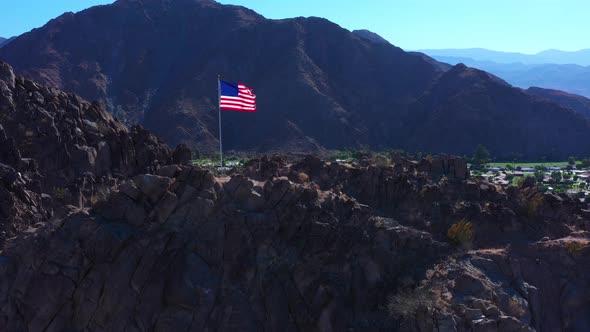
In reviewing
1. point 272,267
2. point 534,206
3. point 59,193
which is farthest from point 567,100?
point 272,267

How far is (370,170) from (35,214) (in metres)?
16.0

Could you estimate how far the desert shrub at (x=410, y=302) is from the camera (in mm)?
19578

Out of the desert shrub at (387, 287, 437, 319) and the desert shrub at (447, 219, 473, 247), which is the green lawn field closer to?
the desert shrub at (447, 219, 473, 247)

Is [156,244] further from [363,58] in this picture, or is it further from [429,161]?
[363,58]

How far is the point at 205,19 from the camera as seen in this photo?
14438 cm

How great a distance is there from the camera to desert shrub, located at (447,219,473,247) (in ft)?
75.0

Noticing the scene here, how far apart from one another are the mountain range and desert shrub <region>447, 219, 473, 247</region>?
7468cm

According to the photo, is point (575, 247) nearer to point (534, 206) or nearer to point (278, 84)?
point (534, 206)

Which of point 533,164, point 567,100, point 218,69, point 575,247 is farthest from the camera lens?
point 567,100

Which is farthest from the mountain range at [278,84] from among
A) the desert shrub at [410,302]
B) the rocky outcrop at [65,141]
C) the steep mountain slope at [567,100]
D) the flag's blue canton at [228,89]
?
the desert shrub at [410,302]

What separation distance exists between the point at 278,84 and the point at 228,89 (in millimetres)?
87175

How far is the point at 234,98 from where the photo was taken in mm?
32125

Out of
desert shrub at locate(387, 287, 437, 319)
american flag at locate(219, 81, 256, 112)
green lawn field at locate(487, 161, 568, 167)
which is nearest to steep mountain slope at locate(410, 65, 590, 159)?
green lawn field at locate(487, 161, 568, 167)

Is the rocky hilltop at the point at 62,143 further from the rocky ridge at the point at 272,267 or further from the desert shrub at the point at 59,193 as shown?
the rocky ridge at the point at 272,267
